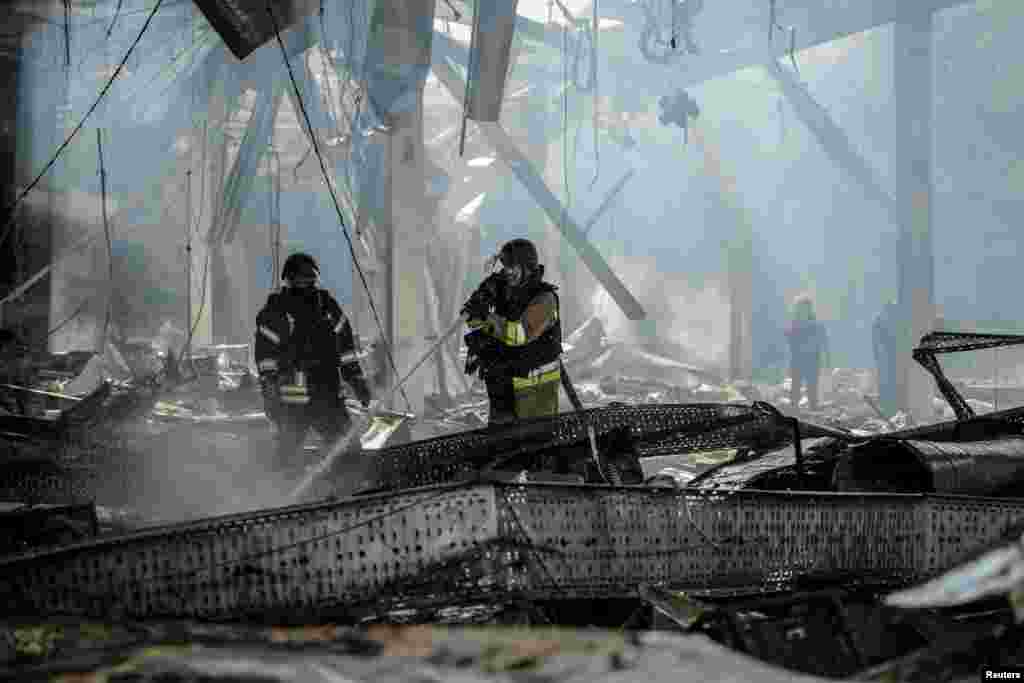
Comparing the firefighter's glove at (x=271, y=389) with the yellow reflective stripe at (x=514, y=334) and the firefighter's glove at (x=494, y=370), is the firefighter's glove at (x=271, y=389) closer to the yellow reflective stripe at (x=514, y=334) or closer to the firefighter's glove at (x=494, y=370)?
the firefighter's glove at (x=494, y=370)

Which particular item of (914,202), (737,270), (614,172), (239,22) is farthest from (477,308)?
(614,172)

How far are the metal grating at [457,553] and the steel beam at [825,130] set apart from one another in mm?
11325

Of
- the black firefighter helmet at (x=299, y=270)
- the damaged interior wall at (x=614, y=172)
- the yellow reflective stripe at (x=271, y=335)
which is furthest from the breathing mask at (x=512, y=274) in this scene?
the damaged interior wall at (x=614, y=172)

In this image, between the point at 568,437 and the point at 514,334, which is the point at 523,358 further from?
the point at 568,437

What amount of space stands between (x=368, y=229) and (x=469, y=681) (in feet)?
32.2

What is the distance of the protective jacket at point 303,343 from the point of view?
6.23m

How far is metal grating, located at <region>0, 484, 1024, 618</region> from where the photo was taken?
2.70m

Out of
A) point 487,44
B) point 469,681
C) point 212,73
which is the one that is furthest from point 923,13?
point 469,681

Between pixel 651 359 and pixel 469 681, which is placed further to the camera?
pixel 651 359

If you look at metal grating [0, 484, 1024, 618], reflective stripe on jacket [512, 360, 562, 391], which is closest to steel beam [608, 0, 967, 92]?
reflective stripe on jacket [512, 360, 562, 391]

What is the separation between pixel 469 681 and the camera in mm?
1702

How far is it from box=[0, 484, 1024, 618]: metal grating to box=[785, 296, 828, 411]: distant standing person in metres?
10.8

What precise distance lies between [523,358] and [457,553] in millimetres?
2749

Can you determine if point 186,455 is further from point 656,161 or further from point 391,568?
point 656,161
